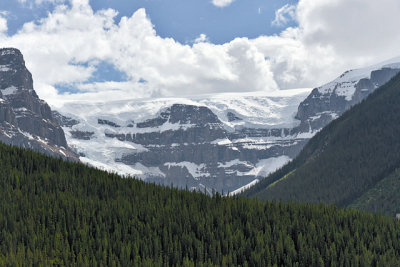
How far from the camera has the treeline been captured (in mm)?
87562

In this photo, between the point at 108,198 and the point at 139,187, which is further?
the point at 139,187

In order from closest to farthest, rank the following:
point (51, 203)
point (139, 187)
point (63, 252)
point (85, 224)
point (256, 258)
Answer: point (63, 252), point (256, 258), point (85, 224), point (51, 203), point (139, 187)

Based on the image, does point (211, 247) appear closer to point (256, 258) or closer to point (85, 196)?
point (256, 258)

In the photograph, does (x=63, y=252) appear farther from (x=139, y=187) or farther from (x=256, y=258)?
(x=139, y=187)

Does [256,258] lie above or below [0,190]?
below

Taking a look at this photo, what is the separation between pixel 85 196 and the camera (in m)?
126

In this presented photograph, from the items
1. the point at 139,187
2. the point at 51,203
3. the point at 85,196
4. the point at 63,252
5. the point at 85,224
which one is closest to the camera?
A: the point at 63,252

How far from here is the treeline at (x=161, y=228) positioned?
3447 inches

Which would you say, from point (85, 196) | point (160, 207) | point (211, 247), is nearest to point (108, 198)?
point (85, 196)

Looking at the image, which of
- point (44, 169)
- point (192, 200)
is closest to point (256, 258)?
point (192, 200)

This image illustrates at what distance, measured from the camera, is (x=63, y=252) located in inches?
3270

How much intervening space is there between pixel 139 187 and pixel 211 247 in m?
49.3

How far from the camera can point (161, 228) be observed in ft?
348

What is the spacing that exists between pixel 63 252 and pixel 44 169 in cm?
6432
